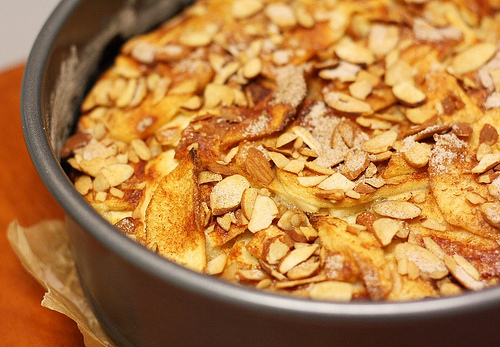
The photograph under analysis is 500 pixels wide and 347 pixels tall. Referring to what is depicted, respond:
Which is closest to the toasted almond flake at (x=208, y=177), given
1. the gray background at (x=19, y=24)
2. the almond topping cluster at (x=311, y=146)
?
the almond topping cluster at (x=311, y=146)

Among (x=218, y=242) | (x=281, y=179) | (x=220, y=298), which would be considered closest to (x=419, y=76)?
(x=281, y=179)

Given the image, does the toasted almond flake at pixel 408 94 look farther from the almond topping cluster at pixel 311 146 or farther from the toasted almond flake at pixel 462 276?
the toasted almond flake at pixel 462 276

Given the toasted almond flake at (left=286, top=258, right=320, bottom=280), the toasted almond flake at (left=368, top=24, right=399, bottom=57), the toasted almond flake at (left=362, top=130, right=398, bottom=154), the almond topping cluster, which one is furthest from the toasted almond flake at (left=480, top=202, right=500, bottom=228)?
the toasted almond flake at (left=368, top=24, right=399, bottom=57)

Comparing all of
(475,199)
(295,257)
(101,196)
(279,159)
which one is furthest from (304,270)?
(101,196)

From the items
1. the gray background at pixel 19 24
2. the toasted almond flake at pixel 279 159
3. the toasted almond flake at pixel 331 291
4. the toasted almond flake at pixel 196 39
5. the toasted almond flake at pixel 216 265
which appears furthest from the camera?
the gray background at pixel 19 24

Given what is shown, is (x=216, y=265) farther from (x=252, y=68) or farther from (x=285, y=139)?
(x=252, y=68)
